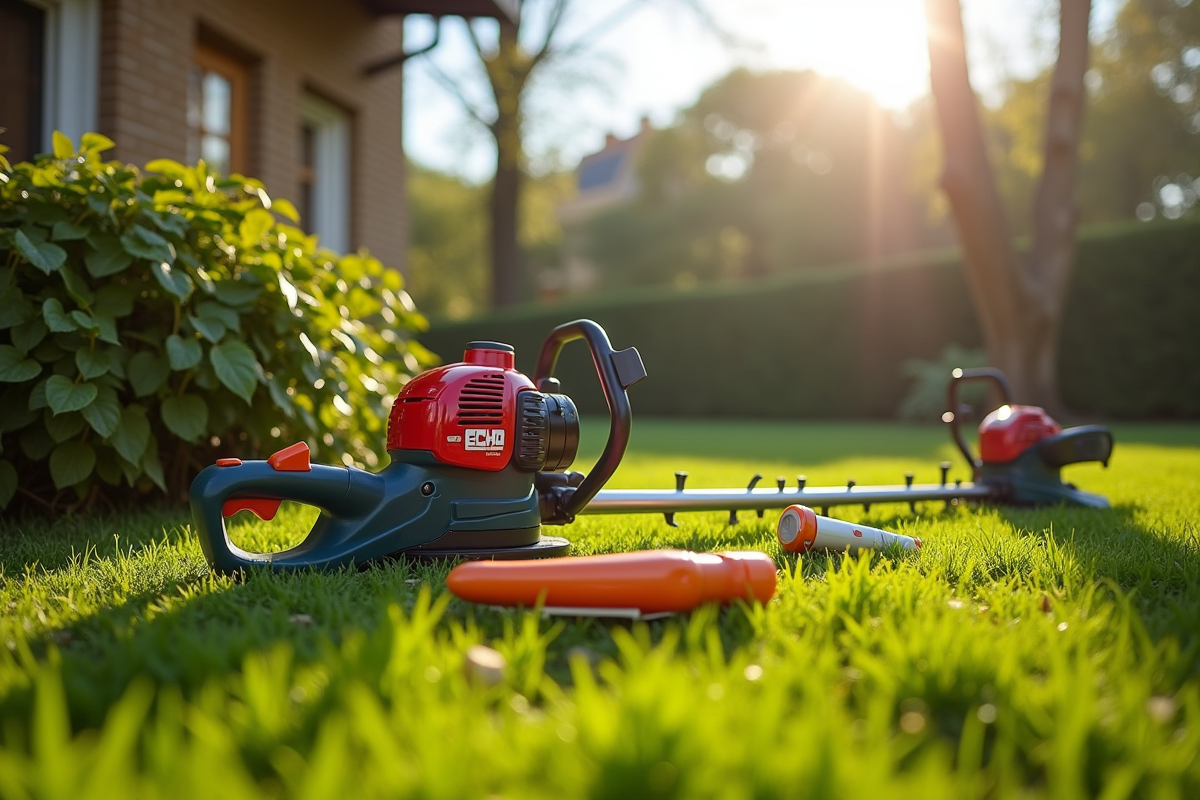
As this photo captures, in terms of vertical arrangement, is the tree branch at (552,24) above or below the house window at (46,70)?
above

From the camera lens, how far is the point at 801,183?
3325cm

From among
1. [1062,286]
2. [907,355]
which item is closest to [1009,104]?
[907,355]

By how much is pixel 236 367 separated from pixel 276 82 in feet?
14.9

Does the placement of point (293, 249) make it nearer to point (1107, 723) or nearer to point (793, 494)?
point (793, 494)

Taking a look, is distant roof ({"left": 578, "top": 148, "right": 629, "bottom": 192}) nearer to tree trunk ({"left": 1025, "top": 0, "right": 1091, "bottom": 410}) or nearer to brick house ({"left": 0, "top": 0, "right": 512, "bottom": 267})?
tree trunk ({"left": 1025, "top": 0, "right": 1091, "bottom": 410})

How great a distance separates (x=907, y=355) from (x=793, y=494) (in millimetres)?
9864

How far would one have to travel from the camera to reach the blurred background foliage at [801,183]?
75.2 feet

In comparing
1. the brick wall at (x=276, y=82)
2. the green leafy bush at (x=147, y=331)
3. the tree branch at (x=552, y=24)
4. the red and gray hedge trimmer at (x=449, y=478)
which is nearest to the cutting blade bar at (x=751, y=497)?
the red and gray hedge trimmer at (x=449, y=478)

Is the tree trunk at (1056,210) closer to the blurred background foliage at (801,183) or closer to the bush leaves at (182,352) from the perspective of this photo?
the bush leaves at (182,352)

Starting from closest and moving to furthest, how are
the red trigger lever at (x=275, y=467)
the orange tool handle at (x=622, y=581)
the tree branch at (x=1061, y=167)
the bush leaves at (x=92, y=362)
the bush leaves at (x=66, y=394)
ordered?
1. the orange tool handle at (x=622, y=581)
2. the red trigger lever at (x=275, y=467)
3. the bush leaves at (x=66, y=394)
4. the bush leaves at (x=92, y=362)
5. the tree branch at (x=1061, y=167)

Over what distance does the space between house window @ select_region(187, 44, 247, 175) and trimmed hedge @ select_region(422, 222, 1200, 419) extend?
8487 mm

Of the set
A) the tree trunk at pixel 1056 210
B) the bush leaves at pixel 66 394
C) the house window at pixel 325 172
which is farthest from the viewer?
the tree trunk at pixel 1056 210

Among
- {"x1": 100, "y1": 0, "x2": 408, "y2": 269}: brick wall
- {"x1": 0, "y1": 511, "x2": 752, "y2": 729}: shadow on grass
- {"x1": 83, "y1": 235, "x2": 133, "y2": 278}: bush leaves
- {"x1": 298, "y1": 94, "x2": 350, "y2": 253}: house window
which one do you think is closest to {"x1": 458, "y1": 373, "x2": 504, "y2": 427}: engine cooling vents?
{"x1": 0, "y1": 511, "x2": 752, "y2": 729}: shadow on grass

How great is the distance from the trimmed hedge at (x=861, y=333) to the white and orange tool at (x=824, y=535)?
9.23m
